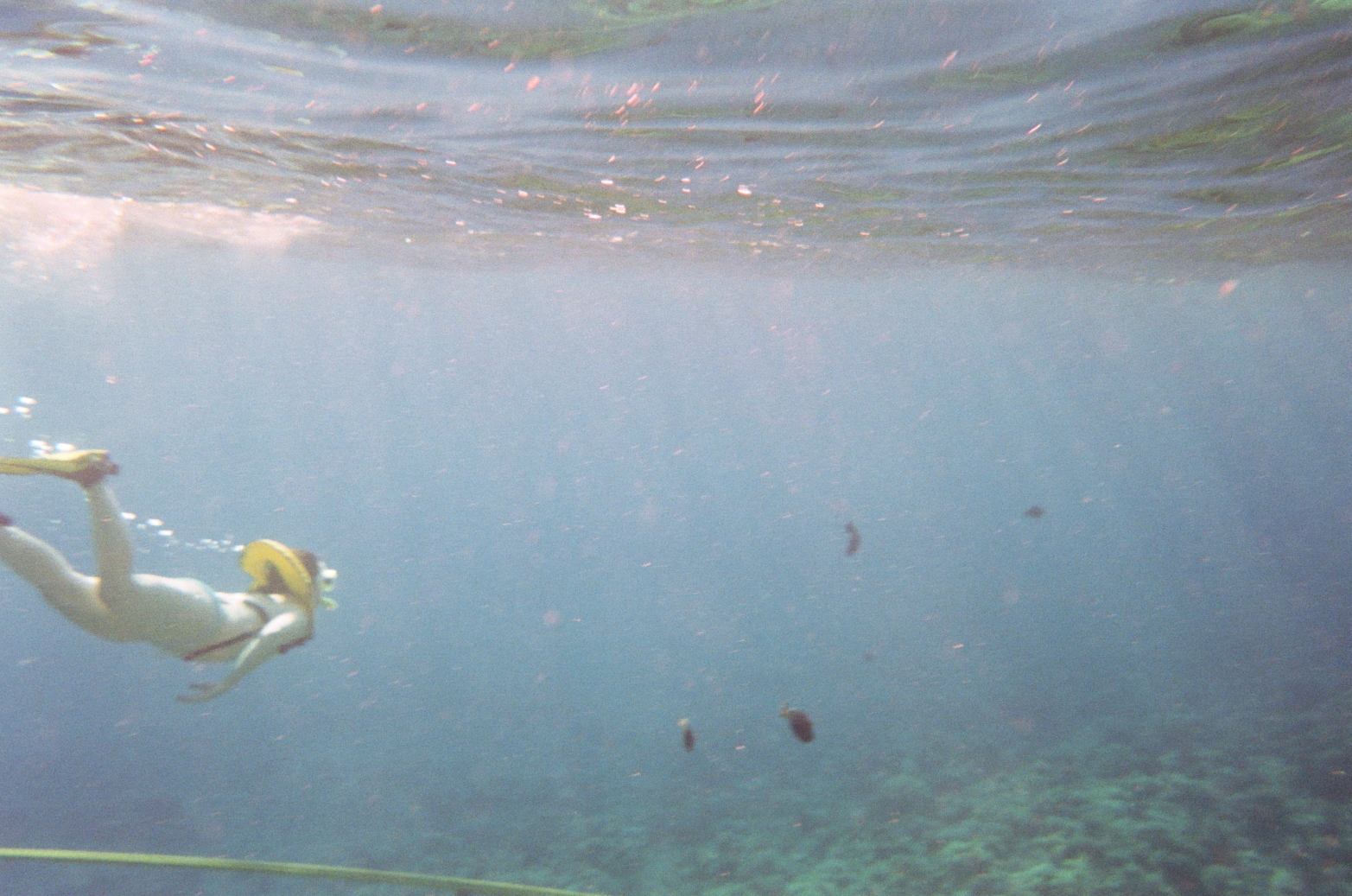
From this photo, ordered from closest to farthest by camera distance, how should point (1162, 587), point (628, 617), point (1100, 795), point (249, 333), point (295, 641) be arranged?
point (295, 641) < point (1100, 795) < point (1162, 587) < point (628, 617) < point (249, 333)

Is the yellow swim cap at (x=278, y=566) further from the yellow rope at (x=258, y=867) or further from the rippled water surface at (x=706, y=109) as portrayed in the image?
the rippled water surface at (x=706, y=109)

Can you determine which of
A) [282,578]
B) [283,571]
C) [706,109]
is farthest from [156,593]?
[706,109]

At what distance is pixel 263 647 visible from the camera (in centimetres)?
577

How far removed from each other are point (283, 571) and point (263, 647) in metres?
0.71

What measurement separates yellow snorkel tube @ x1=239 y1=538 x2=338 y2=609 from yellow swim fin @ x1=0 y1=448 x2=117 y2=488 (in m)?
1.24

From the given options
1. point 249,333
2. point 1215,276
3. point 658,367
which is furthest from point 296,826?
point 658,367

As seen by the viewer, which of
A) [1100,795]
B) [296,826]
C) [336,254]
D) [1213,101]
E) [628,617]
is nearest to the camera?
[1213,101]

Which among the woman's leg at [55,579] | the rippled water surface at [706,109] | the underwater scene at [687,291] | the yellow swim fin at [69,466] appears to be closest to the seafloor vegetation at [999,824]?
the underwater scene at [687,291]

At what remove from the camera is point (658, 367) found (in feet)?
369

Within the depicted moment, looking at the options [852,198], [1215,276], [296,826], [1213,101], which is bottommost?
[296,826]

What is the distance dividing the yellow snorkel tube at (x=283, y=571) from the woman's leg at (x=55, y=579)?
1.12 meters

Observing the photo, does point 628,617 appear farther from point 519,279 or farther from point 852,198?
point 852,198

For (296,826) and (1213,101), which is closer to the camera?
(1213,101)

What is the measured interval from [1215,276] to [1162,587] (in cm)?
2676
